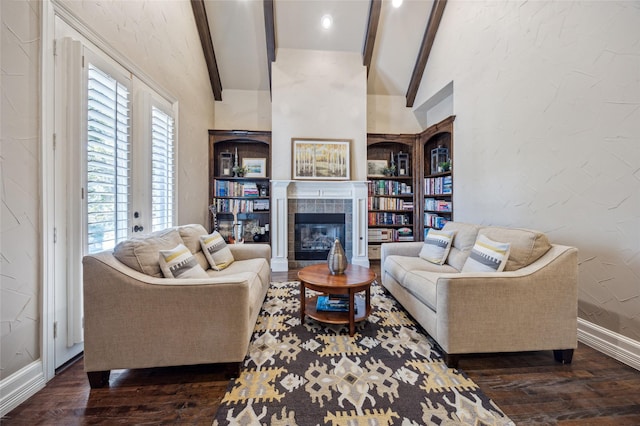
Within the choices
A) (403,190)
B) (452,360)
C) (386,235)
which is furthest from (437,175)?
(452,360)

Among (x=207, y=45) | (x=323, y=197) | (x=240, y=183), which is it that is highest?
(x=207, y=45)

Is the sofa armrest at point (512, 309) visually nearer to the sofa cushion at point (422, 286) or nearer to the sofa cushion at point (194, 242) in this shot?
the sofa cushion at point (422, 286)

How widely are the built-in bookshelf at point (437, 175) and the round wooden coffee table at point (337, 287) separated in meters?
2.32

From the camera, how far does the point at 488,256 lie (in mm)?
2068

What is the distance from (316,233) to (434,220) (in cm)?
202

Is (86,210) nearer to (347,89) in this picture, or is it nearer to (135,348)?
(135,348)

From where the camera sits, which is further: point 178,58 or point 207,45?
point 207,45

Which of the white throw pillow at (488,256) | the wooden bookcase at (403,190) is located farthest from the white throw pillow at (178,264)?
the wooden bookcase at (403,190)

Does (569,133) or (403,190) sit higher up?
(569,133)

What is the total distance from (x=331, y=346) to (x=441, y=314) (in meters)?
0.84

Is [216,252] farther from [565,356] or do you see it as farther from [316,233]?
[565,356]

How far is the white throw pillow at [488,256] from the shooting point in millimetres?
1948

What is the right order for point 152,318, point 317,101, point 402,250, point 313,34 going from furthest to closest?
point 317,101 → point 313,34 → point 402,250 → point 152,318

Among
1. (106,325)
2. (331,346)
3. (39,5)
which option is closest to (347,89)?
(39,5)
